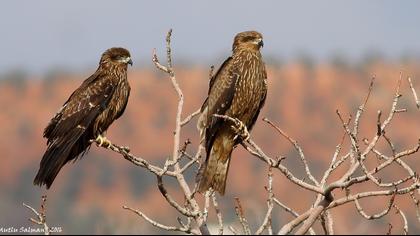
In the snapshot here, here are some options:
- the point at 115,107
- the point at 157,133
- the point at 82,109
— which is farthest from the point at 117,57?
the point at 157,133

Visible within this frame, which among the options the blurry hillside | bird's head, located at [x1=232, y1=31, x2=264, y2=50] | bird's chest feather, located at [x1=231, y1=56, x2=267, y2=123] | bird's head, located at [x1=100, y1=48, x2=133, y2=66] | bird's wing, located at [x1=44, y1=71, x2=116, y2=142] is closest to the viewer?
bird's chest feather, located at [x1=231, y1=56, x2=267, y2=123]

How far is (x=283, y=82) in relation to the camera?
54.3m

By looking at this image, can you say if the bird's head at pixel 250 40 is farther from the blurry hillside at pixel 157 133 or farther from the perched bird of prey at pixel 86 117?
the blurry hillside at pixel 157 133

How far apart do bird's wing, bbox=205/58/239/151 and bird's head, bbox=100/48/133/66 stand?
160 centimetres

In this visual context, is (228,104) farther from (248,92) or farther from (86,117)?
(86,117)

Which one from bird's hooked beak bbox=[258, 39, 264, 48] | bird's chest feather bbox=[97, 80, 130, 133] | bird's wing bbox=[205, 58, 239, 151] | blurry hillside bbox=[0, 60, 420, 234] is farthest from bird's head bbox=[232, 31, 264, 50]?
blurry hillside bbox=[0, 60, 420, 234]

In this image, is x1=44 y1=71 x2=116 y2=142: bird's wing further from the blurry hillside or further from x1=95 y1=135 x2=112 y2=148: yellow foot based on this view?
the blurry hillside

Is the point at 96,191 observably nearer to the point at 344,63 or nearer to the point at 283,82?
the point at 283,82

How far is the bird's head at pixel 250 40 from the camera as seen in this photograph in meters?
9.84

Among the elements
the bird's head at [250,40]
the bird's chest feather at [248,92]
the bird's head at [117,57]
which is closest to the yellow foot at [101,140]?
the bird's head at [117,57]

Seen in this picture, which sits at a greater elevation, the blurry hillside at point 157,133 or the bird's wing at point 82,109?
the bird's wing at point 82,109

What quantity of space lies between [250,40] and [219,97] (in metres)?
0.87

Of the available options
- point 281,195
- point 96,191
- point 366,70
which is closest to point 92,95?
point 281,195

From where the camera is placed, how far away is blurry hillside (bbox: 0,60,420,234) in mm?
41781
